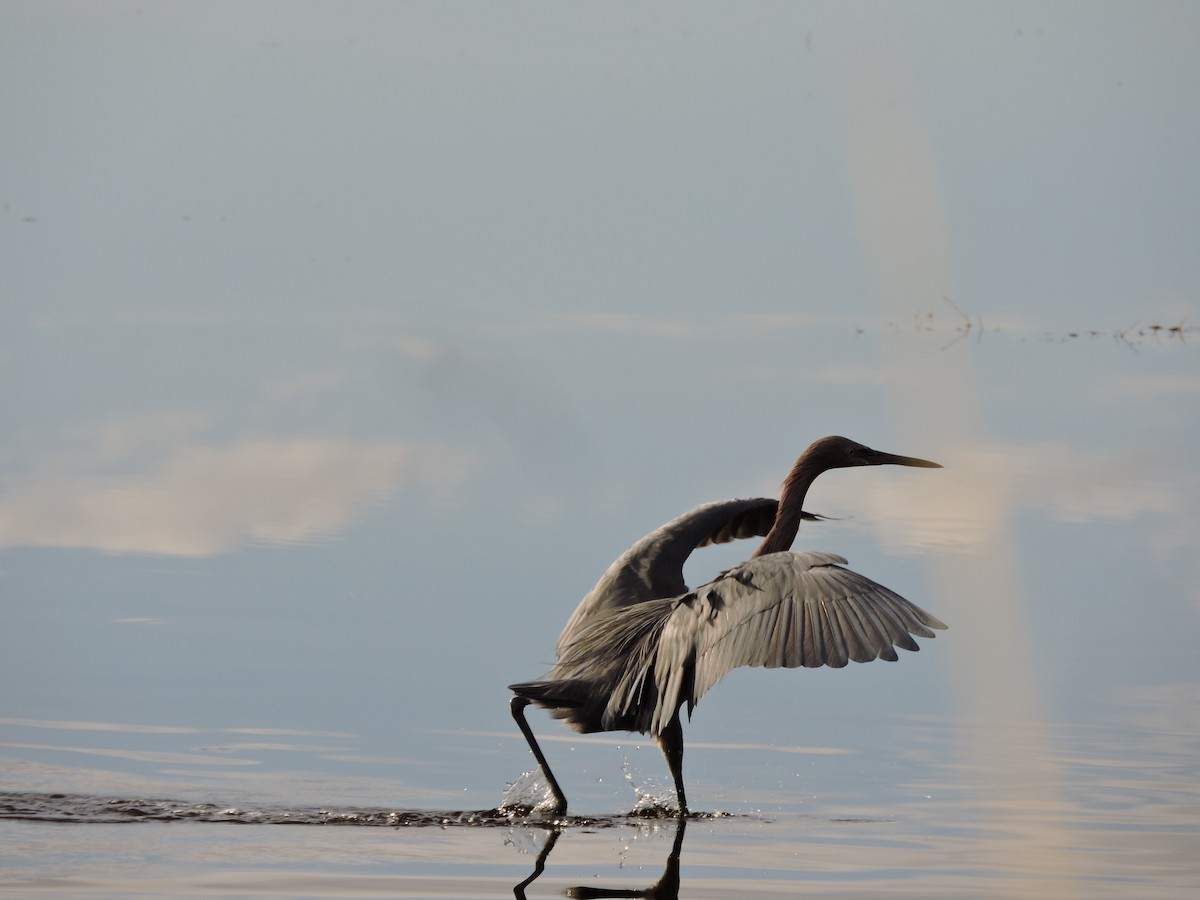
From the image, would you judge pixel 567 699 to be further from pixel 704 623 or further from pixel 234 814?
pixel 234 814

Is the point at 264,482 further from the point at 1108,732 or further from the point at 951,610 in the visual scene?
the point at 1108,732

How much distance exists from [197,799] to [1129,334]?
14795 mm

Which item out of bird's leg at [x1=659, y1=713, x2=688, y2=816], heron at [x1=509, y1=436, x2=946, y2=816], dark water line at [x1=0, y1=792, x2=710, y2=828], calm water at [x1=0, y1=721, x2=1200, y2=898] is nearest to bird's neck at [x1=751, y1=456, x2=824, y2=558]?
heron at [x1=509, y1=436, x2=946, y2=816]

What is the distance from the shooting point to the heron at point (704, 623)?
7637mm

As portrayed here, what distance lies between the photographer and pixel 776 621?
7.75 metres

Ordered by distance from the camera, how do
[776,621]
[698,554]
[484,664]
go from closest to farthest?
1. [776,621]
2. [484,664]
3. [698,554]

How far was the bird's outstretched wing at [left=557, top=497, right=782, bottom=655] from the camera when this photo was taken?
9414 millimetres

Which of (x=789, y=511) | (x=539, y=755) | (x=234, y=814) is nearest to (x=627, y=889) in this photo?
(x=539, y=755)

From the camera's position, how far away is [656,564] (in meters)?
9.56

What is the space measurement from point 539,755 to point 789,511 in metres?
1.88

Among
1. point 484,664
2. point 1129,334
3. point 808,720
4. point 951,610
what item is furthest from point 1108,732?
point 1129,334

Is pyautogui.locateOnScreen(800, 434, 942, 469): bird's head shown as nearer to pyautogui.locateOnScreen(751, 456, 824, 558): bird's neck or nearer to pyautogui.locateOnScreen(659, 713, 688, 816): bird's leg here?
pyautogui.locateOnScreen(751, 456, 824, 558): bird's neck

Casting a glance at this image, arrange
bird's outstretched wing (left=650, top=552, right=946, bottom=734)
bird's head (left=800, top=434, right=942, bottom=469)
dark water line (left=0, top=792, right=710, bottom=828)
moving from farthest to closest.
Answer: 1. bird's head (left=800, top=434, right=942, bottom=469)
2. dark water line (left=0, top=792, right=710, bottom=828)
3. bird's outstretched wing (left=650, top=552, right=946, bottom=734)

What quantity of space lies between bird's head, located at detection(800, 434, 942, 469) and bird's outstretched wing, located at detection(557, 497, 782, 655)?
0.28 meters
